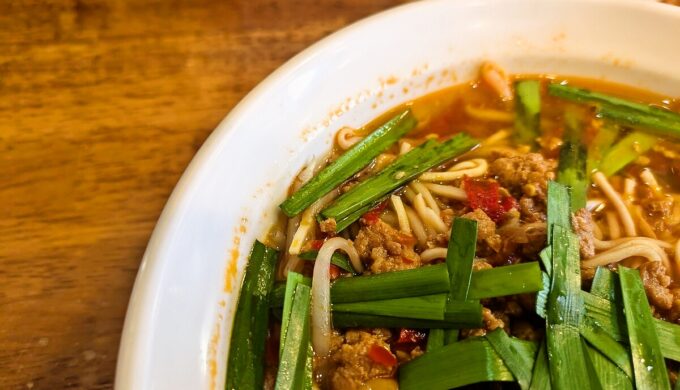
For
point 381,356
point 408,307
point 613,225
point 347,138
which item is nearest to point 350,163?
point 347,138

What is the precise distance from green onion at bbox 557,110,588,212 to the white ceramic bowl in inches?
10.2

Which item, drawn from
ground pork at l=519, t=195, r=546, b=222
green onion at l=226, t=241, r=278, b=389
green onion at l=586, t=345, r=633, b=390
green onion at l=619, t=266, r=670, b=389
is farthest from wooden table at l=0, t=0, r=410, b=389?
green onion at l=619, t=266, r=670, b=389

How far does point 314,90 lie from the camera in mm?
2113

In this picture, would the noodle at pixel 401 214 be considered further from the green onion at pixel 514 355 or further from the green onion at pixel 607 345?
the green onion at pixel 607 345

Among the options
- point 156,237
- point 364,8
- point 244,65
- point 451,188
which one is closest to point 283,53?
point 244,65

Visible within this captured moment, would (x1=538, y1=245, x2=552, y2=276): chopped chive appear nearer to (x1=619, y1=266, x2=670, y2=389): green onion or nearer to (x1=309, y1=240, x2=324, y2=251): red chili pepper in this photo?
(x1=619, y1=266, x2=670, y2=389): green onion

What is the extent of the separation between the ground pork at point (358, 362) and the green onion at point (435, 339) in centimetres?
13

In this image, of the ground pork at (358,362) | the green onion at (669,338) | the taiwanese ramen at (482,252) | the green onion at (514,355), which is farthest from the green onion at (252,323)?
the green onion at (669,338)

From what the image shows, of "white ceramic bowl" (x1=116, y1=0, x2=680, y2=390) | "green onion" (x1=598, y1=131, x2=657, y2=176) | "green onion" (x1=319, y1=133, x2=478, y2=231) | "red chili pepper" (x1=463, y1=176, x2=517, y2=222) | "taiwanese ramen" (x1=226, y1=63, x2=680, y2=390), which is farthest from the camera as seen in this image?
"green onion" (x1=598, y1=131, x2=657, y2=176)

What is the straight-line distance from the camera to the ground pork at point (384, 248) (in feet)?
6.19

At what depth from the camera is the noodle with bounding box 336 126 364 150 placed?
222 cm

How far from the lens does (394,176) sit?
2123 mm

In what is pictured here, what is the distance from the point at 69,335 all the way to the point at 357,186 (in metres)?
1.13

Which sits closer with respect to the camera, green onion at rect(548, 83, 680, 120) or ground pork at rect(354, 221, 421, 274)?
ground pork at rect(354, 221, 421, 274)
